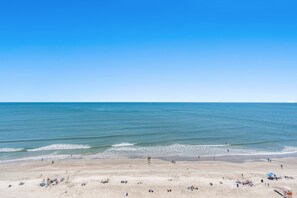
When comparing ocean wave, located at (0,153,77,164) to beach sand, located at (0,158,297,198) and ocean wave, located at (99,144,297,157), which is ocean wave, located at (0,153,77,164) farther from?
ocean wave, located at (99,144,297,157)

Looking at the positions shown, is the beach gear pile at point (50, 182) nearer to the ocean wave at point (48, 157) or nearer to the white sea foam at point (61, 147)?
the ocean wave at point (48, 157)

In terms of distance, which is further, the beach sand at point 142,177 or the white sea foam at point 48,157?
the white sea foam at point 48,157

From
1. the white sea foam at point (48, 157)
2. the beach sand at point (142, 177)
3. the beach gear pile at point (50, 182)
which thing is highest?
the beach gear pile at point (50, 182)

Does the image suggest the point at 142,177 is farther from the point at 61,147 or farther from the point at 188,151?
the point at 61,147

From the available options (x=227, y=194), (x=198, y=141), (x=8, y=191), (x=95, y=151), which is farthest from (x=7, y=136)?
(x=227, y=194)

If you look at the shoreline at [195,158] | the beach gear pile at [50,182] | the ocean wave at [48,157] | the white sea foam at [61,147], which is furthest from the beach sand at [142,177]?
the white sea foam at [61,147]

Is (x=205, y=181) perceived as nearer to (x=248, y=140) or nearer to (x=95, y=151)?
(x=95, y=151)

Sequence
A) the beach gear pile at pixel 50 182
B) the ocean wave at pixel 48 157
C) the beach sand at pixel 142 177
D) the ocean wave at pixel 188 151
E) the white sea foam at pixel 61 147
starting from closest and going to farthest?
the beach sand at pixel 142 177 → the beach gear pile at pixel 50 182 → the ocean wave at pixel 48 157 → the ocean wave at pixel 188 151 → the white sea foam at pixel 61 147

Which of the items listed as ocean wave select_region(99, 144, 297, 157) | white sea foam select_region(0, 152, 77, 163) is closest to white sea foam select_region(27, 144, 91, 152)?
white sea foam select_region(0, 152, 77, 163)

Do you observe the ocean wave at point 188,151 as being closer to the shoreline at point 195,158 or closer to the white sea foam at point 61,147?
the shoreline at point 195,158

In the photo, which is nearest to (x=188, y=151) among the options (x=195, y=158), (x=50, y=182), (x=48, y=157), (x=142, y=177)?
(x=195, y=158)

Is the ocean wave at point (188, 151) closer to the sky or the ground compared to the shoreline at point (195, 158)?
closer to the sky

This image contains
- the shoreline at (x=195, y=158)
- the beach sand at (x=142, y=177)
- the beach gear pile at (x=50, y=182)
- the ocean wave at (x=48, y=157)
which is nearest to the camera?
the beach sand at (x=142, y=177)
